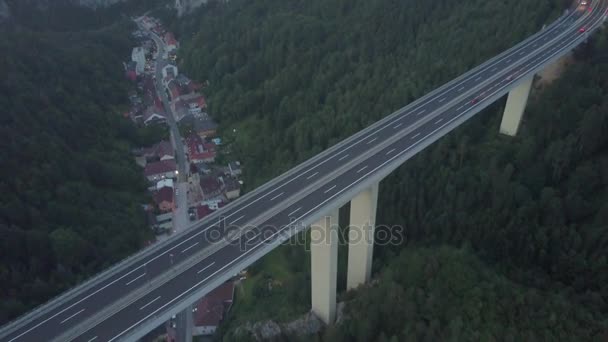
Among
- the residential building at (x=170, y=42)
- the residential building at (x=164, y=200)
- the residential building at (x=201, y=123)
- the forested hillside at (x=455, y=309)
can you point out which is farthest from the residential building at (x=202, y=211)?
the residential building at (x=170, y=42)

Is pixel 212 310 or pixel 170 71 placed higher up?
pixel 170 71

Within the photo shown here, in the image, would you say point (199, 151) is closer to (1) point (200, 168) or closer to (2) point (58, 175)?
(1) point (200, 168)

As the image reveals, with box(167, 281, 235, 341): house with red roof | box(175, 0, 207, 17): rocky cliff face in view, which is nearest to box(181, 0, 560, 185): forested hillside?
box(167, 281, 235, 341): house with red roof

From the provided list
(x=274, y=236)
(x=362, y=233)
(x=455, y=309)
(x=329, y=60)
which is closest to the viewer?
(x=274, y=236)

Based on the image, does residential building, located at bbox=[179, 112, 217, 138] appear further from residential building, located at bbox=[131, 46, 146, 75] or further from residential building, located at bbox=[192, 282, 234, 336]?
residential building, located at bbox=[192, 282, 234, 336]

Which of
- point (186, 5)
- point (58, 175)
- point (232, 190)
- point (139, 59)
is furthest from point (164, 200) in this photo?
point (186, 5)

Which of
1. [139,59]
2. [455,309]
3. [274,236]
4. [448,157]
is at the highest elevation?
[274,236]
